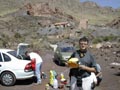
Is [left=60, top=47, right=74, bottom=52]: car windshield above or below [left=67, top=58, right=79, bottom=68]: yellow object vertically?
below

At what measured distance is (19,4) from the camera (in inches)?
7259

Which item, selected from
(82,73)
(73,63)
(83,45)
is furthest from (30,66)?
(73,63)

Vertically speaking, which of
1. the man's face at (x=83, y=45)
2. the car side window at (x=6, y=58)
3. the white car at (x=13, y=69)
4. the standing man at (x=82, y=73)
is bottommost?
the white car at (x=13, y=69)

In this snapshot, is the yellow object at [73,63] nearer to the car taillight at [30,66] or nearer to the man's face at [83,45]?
the man's face at [83,45]

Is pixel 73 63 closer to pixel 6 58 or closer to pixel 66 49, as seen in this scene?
pixel 6 58

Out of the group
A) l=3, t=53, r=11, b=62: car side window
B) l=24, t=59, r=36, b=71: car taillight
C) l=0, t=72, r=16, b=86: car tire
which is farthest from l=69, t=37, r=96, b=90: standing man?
l=3, t=53, r=11, b=62: car side window

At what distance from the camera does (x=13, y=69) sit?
1571 cm

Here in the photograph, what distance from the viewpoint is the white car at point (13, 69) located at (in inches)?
618

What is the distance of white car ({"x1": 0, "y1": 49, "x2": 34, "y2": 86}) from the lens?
15688 millimetres

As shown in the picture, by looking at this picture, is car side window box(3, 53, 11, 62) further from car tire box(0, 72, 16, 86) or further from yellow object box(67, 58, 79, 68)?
yellow object box(67, 58, 79, 68)

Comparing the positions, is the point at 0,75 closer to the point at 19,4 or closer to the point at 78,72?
the point at 78,72

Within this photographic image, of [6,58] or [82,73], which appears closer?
Result: [82,73]

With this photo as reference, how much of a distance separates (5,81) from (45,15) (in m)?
133

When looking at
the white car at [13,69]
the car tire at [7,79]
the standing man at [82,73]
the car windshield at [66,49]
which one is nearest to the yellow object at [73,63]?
the standing man at [82,73]
